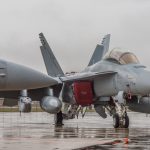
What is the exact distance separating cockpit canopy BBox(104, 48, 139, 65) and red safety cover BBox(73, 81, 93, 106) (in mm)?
1195

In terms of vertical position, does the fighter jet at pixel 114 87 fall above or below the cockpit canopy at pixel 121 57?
below

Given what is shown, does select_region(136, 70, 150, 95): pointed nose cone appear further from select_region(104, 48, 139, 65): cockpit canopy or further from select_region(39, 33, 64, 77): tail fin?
select_region(39, 33, 64, 77): tail fin

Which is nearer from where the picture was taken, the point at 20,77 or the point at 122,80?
the point at 20,77

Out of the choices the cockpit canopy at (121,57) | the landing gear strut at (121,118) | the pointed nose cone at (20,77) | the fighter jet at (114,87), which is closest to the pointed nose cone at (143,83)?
the fighter jet at (114,87)

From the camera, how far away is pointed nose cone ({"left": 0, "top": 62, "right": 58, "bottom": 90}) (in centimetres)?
532

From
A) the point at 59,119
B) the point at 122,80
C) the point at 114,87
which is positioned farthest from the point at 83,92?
the point at 59,119

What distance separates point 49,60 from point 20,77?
52.8ft

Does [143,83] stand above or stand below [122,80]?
below

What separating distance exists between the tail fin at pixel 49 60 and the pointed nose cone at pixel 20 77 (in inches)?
596

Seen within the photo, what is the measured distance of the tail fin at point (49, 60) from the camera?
21.0 meters

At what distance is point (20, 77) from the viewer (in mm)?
5383

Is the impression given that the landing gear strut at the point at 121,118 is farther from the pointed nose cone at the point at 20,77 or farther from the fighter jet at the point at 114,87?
the pointed nose cone at the point at 20,77

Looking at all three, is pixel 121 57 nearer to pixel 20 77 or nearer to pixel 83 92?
pixel 83 92

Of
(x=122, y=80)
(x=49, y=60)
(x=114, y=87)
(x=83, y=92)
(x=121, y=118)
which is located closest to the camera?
(x=122, y=80)
